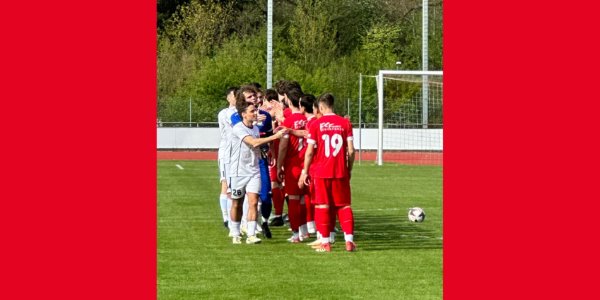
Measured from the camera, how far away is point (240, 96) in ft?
50.3

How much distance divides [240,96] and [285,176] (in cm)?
164

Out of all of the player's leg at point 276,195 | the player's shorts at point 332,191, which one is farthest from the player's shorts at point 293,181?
the player's shorts at point 332,191

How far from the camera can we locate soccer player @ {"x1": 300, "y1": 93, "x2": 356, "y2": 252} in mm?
14664

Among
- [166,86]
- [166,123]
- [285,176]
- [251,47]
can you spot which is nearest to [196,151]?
[166,123]

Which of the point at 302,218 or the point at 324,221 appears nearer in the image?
the point at 324,221

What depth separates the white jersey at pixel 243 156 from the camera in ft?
50.6

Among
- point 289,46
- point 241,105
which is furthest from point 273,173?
point 289,46

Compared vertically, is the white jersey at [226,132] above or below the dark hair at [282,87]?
below

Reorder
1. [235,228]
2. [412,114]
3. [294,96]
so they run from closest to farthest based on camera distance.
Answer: [235,228] < [294,96] < [412,114]

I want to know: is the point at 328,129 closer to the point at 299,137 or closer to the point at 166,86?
the point at 299,137

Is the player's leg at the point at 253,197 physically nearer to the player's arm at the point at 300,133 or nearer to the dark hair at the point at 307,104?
the player's arm at the point at 300,133

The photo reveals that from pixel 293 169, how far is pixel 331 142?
170 cm

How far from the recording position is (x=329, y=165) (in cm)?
1473

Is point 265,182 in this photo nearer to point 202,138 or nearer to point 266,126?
point 266,126
